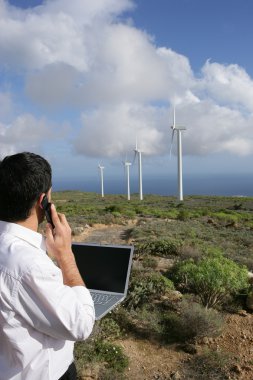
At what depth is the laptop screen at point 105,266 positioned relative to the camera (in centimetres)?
335

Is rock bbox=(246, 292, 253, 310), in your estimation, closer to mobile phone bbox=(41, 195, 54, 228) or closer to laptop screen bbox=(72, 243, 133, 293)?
laptop screen bbox=(72, 243, 133, 293)

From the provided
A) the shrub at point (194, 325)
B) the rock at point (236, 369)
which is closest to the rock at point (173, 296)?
the shrub at point (194, 325)

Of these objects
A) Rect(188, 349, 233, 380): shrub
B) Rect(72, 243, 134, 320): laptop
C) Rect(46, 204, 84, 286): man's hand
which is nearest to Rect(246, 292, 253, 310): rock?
Rect(188, 349, 233, 380): shrub

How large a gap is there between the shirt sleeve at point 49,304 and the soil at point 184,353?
2999mm

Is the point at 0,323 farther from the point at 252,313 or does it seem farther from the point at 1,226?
the point at 252,313

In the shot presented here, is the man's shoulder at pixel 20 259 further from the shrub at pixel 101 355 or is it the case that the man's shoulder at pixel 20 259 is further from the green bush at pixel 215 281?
the green bush at pixel 215 281

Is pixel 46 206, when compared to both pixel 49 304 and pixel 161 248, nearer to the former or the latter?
pixel 49 304

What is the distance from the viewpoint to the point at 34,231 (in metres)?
1.97

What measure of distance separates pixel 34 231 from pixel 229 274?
4.87 meters

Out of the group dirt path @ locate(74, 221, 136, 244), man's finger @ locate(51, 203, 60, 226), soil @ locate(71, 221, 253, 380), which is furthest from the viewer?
dirt path @ locate(74, 221, 136, 244)

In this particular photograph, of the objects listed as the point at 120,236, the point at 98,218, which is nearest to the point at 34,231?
the point at 120,236

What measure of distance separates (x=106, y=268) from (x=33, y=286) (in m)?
1.69

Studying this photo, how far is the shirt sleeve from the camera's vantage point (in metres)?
1.74

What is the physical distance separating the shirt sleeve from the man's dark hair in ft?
1.06
